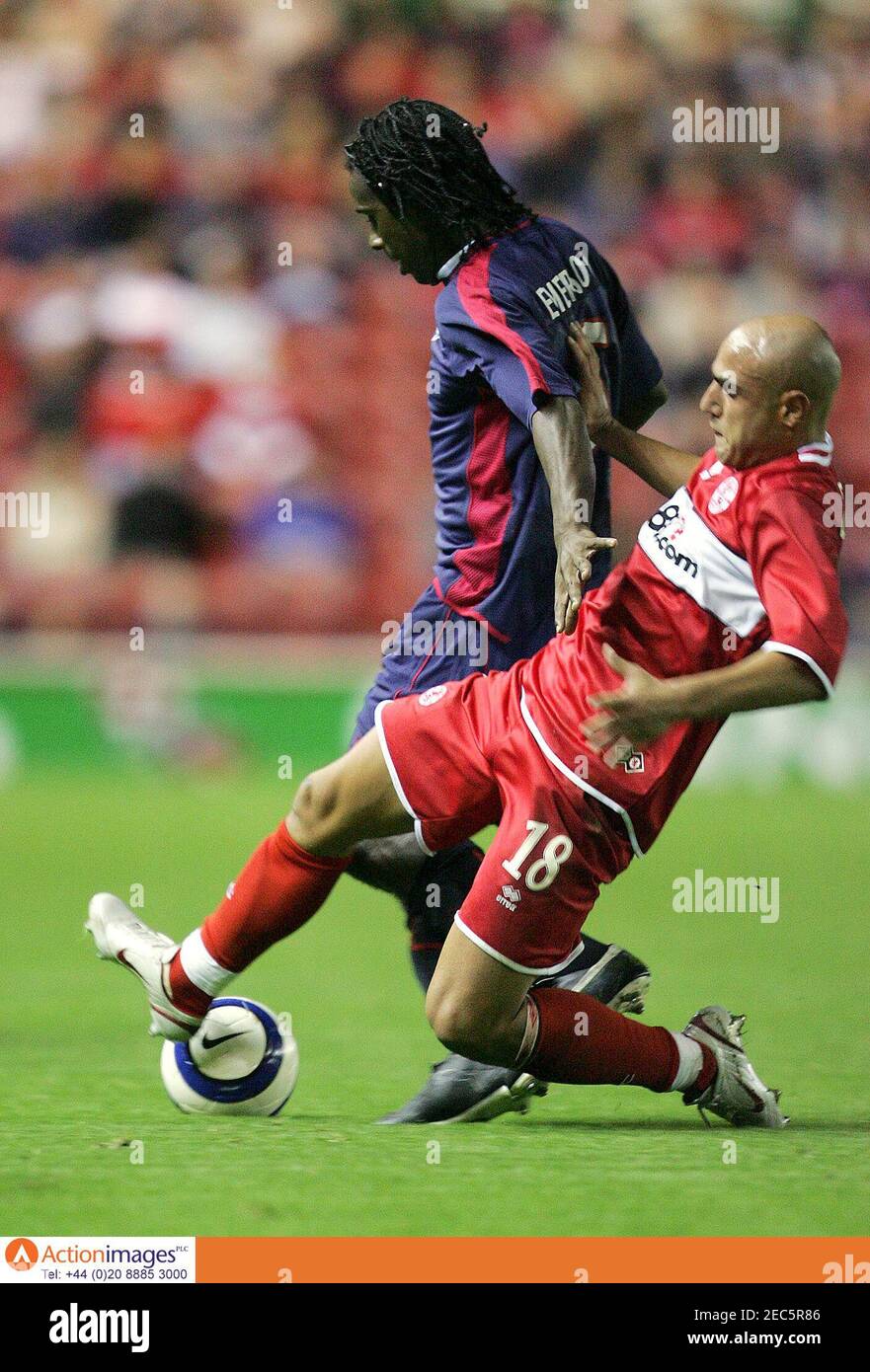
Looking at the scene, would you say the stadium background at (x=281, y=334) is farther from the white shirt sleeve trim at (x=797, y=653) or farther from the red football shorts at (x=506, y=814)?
the white shirt sleeve trim at (x=797, y=653)

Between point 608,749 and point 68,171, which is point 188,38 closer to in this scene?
point 68,171

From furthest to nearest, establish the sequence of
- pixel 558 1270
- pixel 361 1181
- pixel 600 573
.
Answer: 1. pixel 600 573
2. pixel 361 1181
3. pixel 558 1270

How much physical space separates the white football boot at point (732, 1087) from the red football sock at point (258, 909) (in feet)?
2.73

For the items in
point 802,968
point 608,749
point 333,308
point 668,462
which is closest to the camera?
point 608,749

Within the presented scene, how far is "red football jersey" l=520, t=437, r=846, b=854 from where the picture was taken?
332cm

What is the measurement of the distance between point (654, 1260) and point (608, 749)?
3.15 feet

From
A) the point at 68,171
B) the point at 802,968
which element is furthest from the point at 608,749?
the point at 68,171

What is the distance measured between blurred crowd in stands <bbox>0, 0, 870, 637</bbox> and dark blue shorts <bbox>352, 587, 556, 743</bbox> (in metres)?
8.21

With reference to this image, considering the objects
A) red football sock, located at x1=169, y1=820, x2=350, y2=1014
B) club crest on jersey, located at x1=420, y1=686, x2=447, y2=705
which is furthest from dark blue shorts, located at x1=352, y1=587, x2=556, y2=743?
red football sock, located at x1=169, y1=820, x2=350, y2=1014

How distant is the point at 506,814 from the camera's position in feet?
11.9

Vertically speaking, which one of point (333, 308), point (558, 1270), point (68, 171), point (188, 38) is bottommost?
point (558, 1270)

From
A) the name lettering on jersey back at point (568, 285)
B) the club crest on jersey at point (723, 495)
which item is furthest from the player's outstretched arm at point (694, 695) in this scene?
the name lettering on jersey back at point (568, 285)

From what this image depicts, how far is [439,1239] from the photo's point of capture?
2.97m

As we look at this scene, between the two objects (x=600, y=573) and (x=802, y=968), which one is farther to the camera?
(x=802, y=968)
